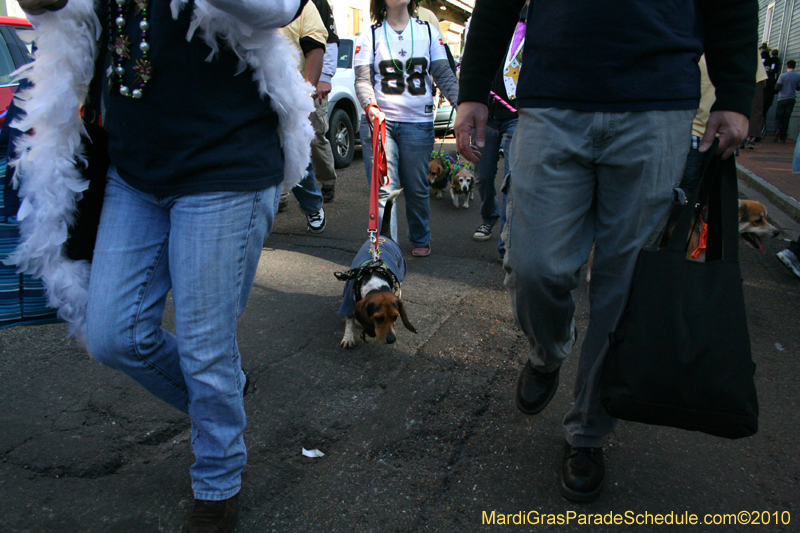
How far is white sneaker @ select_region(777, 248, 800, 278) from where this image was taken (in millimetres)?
4453

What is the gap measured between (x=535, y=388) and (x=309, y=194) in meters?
3.50

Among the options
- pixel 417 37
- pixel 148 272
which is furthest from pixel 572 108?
pixel 417 37

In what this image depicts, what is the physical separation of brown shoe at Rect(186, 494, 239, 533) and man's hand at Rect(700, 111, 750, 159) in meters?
1.93

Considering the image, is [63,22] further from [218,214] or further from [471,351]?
[471,351]

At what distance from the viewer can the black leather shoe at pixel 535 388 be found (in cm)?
225

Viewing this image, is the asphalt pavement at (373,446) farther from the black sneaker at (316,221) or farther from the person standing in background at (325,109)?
the person standing in background at (325,109)

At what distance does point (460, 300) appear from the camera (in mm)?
3912

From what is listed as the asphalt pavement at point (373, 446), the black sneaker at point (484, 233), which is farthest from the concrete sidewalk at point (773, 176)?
the asphalt pavement at point (373, 446)

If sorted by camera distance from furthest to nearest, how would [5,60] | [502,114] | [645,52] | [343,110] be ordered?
[343,110] < [5,60] < [502,114] < [645,52]

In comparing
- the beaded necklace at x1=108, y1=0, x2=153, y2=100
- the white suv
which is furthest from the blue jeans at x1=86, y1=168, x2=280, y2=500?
the white suv

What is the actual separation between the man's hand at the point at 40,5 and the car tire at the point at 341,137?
274 inches

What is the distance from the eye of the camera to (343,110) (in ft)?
29.0

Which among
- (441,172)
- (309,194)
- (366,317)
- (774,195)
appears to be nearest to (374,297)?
(366,317)

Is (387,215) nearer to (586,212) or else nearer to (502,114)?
(502,114)
